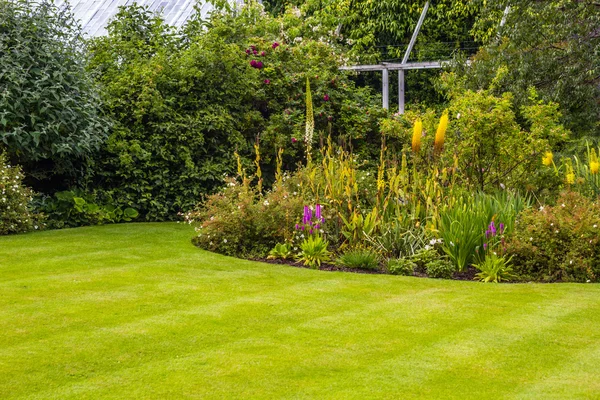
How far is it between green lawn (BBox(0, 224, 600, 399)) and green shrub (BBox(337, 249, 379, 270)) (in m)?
0.51

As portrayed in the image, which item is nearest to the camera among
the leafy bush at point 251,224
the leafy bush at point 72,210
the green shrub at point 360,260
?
the green shrub at point 360,260

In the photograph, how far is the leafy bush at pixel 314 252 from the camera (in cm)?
932

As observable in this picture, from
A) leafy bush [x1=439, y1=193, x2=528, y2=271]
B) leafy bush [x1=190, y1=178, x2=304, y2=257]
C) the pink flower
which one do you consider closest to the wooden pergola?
the pink flower

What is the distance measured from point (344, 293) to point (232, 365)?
2.45m

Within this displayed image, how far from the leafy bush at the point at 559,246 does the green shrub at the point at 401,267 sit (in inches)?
39.5

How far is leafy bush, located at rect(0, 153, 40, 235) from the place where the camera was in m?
11.4

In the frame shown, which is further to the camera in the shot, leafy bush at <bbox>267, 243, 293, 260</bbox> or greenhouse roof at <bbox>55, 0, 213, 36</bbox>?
greenhouse roof at <bbox>55, 0, 213, 36</bbox>

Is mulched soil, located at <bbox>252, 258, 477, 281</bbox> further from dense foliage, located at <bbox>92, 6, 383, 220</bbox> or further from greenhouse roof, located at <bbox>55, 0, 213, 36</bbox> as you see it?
greenhouse roof, located at <bbox>55, 0, 213, 36</bbox>

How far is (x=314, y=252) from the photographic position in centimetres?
934

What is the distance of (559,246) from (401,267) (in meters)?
1.60

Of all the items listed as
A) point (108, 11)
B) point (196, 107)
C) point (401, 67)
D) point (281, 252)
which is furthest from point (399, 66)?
point (281, 252)

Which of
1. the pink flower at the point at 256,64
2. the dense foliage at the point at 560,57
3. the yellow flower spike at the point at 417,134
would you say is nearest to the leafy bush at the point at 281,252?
the yellow flower spike at the point at 417,134

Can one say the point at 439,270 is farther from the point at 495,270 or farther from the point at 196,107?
the point at 196,107

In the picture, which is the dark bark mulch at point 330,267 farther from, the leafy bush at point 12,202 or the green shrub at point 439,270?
the leafy bush at point 12,202
